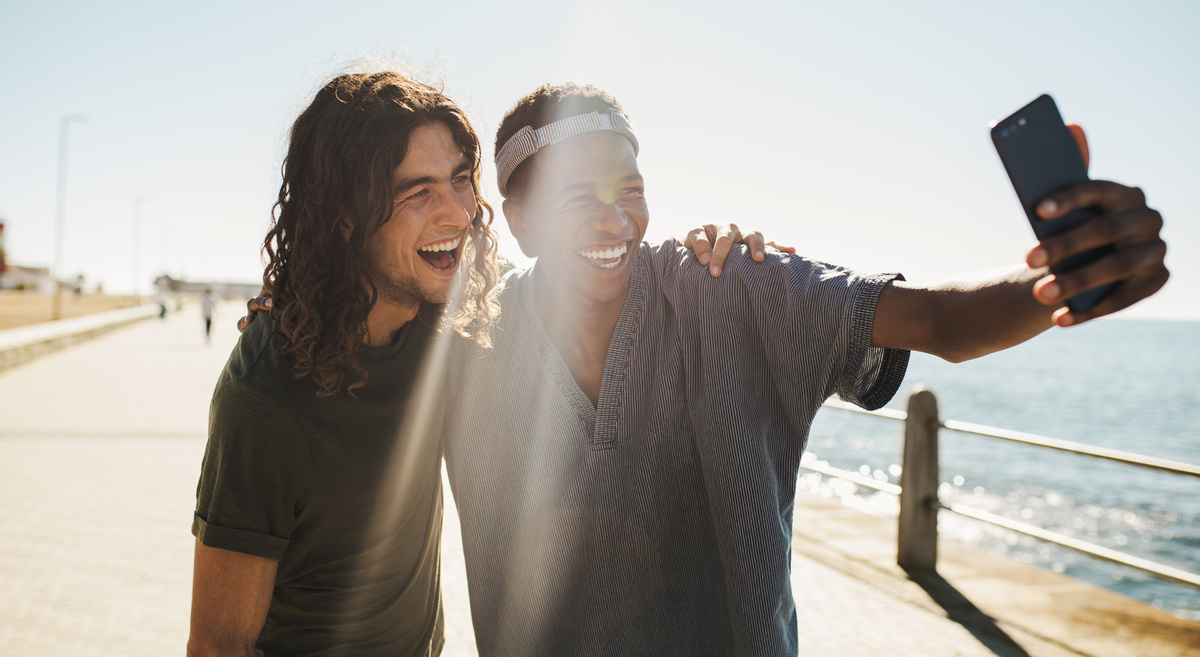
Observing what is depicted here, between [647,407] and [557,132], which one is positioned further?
[557,132]

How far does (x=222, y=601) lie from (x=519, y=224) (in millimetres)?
1426

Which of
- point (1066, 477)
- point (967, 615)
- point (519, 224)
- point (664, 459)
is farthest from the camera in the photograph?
point (1066, 477)

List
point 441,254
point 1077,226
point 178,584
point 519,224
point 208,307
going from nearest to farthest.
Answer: point 1077,226 < point 441,254 < point 519,224 < point 178,584 < point 208,307

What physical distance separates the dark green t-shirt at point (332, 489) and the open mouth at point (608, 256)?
54cm

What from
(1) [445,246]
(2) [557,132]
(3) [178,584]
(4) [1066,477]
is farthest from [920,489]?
(4) [1066,477]

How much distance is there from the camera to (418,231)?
209 cm

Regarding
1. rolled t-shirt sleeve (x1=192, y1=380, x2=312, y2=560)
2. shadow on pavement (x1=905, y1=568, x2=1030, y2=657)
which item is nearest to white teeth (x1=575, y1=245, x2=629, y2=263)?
rolled t-shirt sleeve (x1=192, y1=380, x2=312, y2=560)

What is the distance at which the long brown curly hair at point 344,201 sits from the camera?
6.32 feet

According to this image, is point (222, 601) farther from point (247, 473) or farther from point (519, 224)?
point (519, 224)

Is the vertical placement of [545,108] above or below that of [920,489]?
above

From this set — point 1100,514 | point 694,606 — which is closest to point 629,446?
point 694,606

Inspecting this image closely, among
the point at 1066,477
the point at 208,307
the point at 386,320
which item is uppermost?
the point at 208,307

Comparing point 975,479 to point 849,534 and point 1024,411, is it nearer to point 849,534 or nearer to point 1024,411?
point 849,534

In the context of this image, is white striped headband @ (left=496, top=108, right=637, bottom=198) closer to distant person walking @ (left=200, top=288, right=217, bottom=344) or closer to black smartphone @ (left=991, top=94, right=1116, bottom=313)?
black smartphone @ (left=991, top=94, right=1116, bottom=313)
